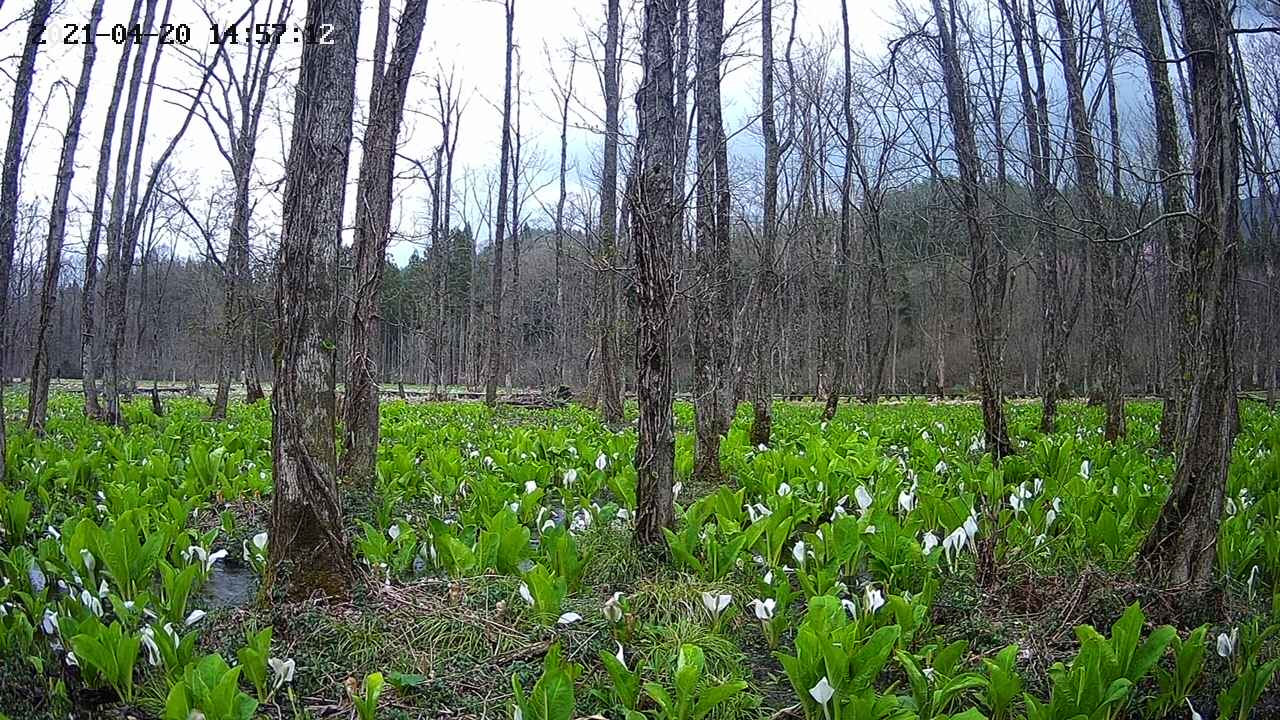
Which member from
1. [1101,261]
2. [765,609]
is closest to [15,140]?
[765,609]

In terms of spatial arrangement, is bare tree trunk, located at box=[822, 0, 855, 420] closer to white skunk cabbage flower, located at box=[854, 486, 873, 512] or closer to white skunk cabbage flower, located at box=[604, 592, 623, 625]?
white skunk cabbage flower, located at box=[854, 486, 873, 512]

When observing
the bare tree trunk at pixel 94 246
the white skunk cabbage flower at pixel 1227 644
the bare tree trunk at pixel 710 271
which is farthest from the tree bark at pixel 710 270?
the bare tree trunk at pixel 94 246

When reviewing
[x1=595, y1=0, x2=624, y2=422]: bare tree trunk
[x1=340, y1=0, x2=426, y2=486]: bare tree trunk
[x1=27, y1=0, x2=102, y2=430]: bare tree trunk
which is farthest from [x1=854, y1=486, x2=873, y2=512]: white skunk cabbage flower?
[x1=27, y1=0, x2=102, y2=430]: bare tree trunk

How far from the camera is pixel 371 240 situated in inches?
279

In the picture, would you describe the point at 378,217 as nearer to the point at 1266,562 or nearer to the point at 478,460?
the point at 478,460

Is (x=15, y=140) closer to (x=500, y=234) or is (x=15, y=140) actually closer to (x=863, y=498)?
(x=863, y=498)

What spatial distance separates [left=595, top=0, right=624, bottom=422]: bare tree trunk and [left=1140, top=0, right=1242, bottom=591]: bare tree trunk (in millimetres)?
9269

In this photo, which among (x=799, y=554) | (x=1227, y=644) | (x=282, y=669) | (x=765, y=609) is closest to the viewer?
(x=282, y=669)

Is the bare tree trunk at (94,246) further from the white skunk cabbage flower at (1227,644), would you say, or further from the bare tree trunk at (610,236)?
the white skunk cabbage flower at (1227,644)

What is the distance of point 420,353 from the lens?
157 feet

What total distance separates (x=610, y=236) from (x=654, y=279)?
10.5m

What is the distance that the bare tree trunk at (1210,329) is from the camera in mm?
3668

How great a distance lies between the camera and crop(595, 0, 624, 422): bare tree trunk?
14047 millimetres

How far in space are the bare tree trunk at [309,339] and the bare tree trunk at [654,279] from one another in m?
1.60
